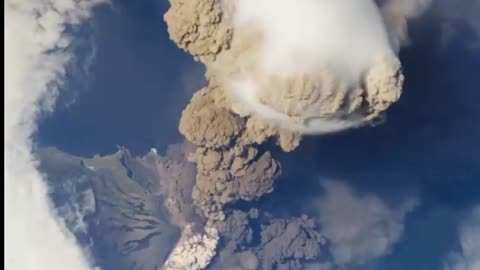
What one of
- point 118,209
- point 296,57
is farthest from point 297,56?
point 118,209

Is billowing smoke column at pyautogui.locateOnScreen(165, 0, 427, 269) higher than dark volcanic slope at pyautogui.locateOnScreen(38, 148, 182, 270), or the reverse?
dark volcanic slope at pyautogui.locateOnScreen(38, 148, 182, 270)

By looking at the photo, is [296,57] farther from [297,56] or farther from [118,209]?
[118,209]

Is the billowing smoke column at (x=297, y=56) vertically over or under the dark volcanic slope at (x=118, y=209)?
under

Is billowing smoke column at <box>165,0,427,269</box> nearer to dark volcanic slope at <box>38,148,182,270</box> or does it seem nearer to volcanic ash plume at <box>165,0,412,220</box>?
volcanic ash plume at <box>165,0,412,220</box>

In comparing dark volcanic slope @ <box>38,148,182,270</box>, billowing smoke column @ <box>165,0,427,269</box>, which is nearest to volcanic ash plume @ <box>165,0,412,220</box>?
billowing smoke column @ <box>165,0,427,269</box>

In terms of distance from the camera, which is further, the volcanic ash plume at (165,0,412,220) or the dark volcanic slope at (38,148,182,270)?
the dark volcanic slope at (38,148,182,270)

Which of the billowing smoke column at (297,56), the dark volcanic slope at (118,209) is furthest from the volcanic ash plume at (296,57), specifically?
the dark volcanic slope at (118,209)

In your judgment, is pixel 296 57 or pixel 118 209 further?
pixel 118 209

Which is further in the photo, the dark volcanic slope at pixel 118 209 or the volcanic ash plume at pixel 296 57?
the dark volcanic slope at pixel 118 209

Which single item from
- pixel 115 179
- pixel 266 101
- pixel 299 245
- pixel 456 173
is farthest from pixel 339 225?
pixel 266 101

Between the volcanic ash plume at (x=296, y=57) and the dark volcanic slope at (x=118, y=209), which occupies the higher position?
the dark volcanic slope at (x=118, y=209)

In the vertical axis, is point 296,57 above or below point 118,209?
below

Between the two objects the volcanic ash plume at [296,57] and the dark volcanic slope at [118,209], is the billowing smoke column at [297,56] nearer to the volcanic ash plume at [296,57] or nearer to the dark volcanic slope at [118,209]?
the volcanic ash plume at [296,57]
